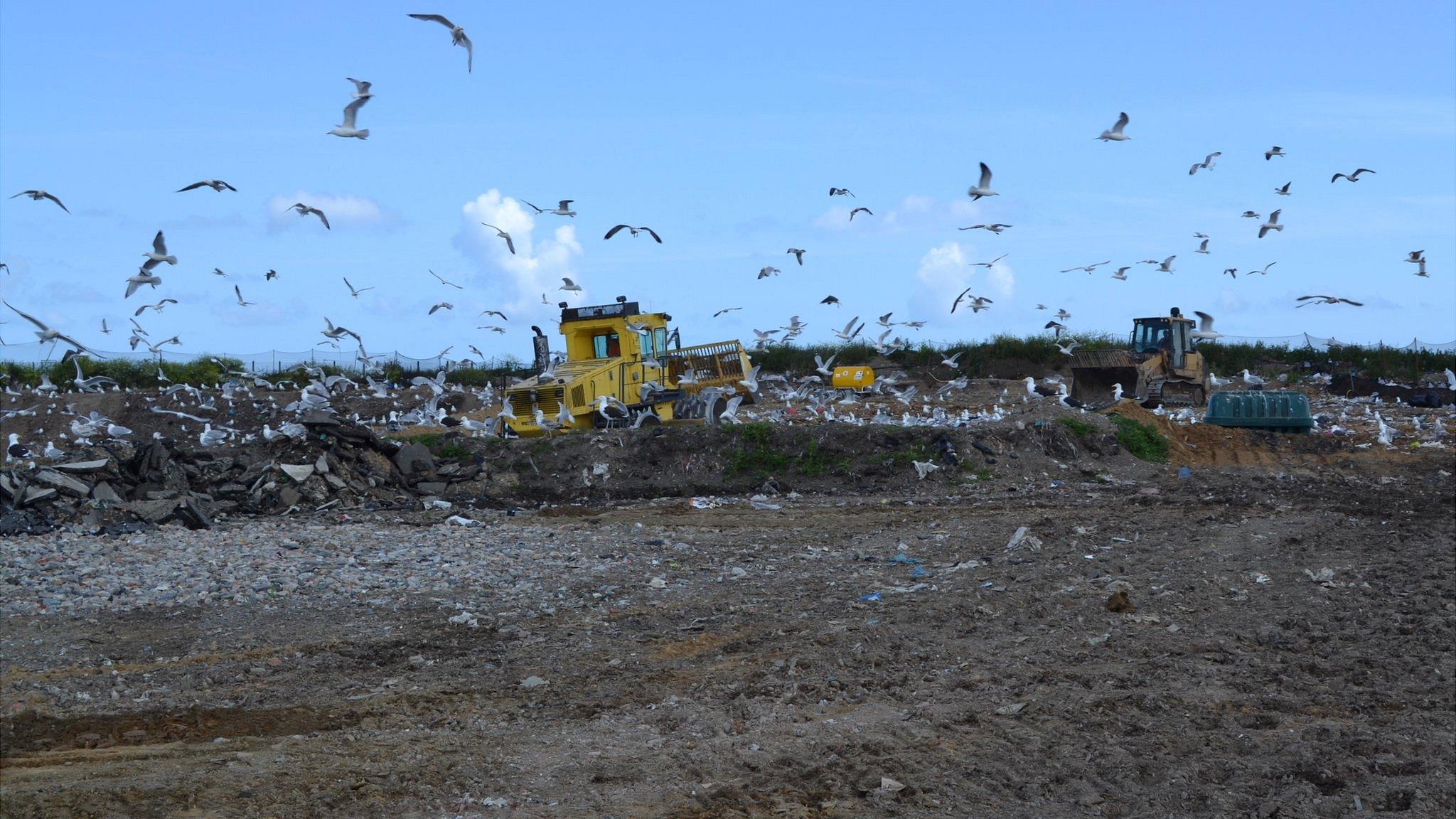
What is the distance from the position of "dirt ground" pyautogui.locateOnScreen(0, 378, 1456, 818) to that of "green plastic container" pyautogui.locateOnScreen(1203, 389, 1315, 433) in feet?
25.1

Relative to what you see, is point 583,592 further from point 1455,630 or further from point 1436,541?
point 1436,541

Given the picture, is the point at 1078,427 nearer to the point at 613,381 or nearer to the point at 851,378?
the point at 613,381

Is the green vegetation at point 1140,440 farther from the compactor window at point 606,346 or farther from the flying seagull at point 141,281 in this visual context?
the flying seagull at point 141,281

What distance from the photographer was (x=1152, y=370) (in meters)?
25.0

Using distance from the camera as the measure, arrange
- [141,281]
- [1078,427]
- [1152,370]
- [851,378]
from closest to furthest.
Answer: [141,281], [1078,427], [1152,370], [851,378]

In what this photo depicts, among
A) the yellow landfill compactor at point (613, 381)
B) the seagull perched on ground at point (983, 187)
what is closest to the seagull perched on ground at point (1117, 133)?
the seagull perched on ground at point (983, 187)

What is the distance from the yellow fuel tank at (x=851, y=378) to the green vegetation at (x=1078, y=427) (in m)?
12.1

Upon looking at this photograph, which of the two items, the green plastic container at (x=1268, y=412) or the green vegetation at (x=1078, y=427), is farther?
the green plastic container at (x=1268, y=412)

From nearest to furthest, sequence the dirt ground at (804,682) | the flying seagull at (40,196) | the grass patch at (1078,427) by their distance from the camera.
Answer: the dirt ground at (804,682)
the flying seagull at (40,196)
the grass patch at (1078,427)

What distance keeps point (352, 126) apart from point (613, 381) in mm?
7402

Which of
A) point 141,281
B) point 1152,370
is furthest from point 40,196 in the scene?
point 1152,370

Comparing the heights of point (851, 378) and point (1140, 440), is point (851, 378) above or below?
above

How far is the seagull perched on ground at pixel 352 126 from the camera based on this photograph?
10.9 meters

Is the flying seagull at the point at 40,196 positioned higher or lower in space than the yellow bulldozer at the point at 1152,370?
higher
